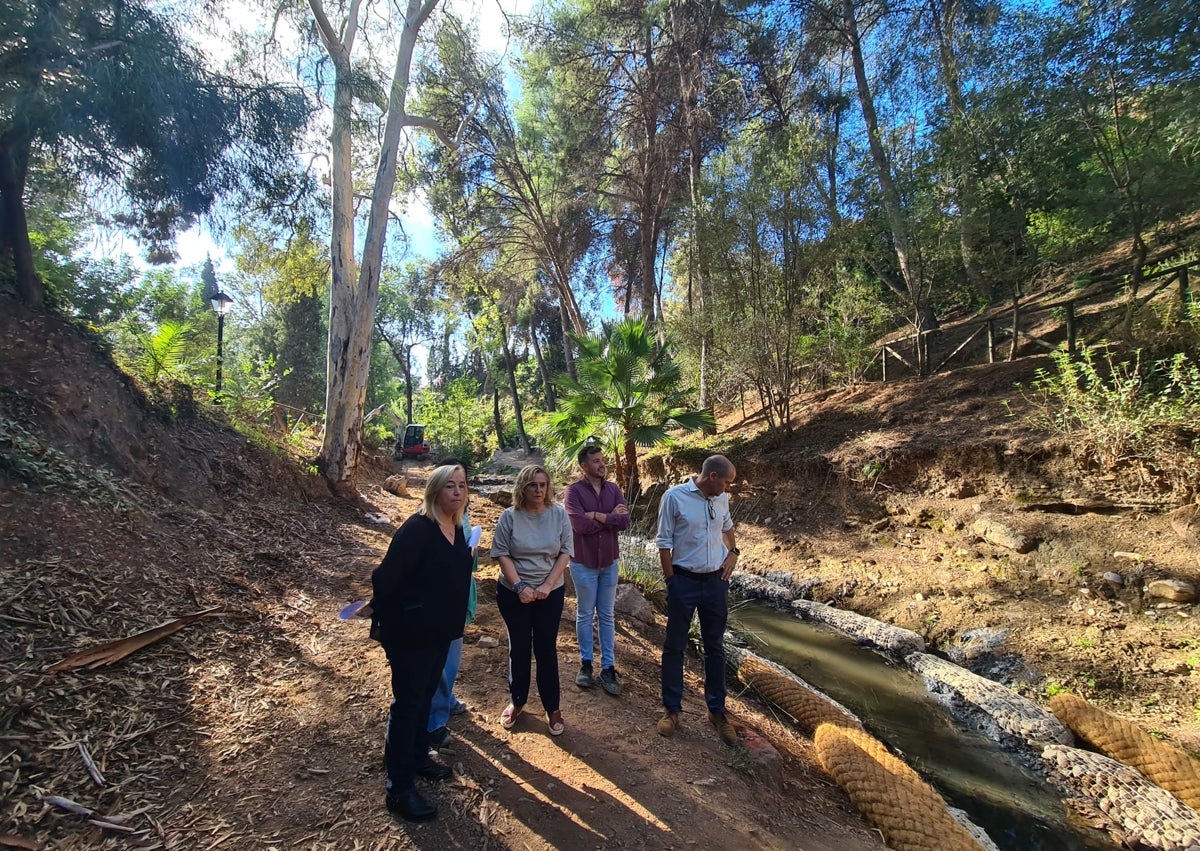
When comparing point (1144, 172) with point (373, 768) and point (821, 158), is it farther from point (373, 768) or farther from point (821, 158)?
point (373, 768)

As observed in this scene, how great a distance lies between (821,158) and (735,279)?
8.07ft

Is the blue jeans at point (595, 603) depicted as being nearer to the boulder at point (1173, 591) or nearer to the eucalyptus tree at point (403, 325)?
the boulder at point (1173, 591)

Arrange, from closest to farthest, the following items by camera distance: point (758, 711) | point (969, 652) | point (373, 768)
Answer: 1. point (373, 768)
2. point (758, 711)
3. point (969, 652)

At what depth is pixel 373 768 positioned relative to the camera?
100.0 inches

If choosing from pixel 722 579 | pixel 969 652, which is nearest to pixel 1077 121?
pixel 969 652

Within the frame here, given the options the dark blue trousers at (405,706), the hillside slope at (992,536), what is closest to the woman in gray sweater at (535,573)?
the dark blue trousers at (405,706)

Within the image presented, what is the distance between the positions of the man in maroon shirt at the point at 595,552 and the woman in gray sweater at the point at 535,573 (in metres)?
0.47

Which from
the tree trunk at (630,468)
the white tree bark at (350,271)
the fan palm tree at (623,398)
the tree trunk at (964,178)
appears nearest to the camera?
the white tree bark at (350,271)

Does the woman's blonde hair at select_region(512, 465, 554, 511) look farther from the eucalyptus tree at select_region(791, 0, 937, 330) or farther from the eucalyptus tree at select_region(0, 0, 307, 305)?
the eucalyptus tree at select_region(791, 0, 937, 330)

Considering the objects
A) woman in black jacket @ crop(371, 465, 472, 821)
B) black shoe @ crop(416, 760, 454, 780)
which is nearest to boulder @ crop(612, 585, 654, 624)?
black shoe @ crop(416, 760, 454, 780)

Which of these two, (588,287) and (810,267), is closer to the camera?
(810,267)

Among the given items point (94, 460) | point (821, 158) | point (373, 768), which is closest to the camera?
point (373, 768)

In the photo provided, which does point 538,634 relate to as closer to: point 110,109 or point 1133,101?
point 110,109

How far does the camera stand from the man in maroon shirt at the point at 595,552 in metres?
3.41
